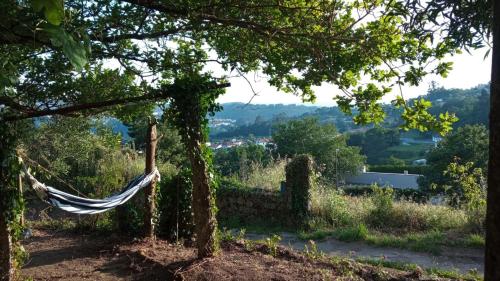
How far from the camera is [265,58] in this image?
14.4 feet

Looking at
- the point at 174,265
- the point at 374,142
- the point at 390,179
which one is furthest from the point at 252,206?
the point at 374,142

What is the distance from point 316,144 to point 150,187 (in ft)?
81.6

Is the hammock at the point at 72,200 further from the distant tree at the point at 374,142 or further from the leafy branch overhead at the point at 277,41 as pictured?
the distant tree at the point at 374,142

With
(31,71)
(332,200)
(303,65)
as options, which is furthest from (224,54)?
(332,200)

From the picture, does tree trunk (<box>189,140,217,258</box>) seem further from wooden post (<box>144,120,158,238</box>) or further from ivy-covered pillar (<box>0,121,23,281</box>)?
ivy-covered pillar (<box>0,121,23,281</box>)

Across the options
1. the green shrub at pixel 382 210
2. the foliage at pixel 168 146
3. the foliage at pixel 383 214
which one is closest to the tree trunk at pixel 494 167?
the foliage at pixel 383 214

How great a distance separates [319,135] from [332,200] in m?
22.6

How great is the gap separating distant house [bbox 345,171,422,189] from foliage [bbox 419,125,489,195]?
101 inches

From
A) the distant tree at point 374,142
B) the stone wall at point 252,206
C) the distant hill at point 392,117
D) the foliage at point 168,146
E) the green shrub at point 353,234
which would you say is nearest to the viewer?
the green shrub at point 353,234

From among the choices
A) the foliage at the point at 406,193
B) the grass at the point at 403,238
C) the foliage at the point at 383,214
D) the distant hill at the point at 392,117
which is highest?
the distant hill at the point at 392,117

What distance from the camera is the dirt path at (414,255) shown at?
18.5 feet

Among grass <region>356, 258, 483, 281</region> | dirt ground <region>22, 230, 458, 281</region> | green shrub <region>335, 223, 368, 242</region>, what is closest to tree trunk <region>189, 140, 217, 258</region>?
dirt ground <region>22, 230, 458, 281</region>

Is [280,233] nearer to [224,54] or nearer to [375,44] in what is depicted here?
[224,54]

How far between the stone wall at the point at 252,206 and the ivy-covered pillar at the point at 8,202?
212 inches
